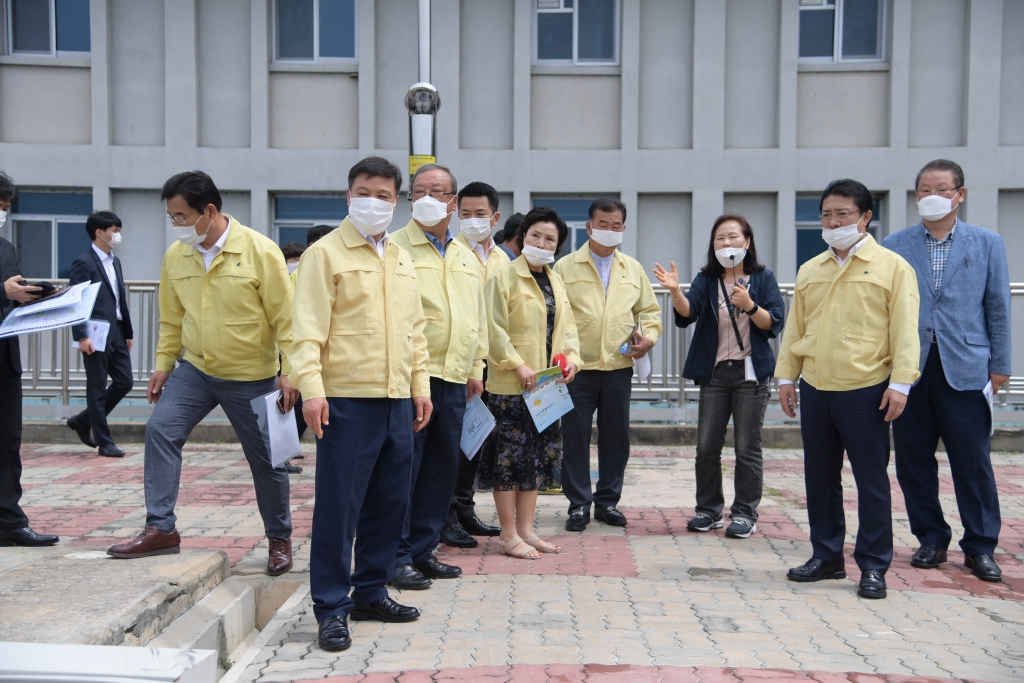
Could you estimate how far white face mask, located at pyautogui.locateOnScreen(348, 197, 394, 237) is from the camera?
420 centimetres

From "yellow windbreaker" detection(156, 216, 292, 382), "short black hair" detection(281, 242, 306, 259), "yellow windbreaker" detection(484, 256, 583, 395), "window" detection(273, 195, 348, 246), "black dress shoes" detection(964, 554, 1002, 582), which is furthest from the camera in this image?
"window" detection(273, 195, 348, 246)

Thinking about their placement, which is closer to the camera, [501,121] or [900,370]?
[900,370]

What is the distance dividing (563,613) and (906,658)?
143 cm

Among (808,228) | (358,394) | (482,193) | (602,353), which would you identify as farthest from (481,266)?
(808,228)

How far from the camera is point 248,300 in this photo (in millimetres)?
4953

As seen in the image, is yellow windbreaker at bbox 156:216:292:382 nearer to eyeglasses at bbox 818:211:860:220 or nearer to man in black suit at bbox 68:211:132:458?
eyeglasses at bbox 818:211:860:220

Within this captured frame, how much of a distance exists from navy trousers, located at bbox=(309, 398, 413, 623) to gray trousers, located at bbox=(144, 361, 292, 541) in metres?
1.08

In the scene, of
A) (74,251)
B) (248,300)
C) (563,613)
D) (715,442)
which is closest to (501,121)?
(74,251)

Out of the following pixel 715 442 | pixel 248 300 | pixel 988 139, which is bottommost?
pixel 715 442

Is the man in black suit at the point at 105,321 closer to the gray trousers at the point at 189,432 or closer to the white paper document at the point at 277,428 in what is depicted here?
the gray trousers at the point at 189,432

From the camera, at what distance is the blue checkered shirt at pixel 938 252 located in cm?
558

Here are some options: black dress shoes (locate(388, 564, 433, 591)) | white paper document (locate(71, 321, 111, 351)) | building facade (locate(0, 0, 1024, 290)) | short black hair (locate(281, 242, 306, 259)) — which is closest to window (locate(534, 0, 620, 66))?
building facade (locate(0, 0, 1024, 290))

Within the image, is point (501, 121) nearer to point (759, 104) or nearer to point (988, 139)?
point (759, 104)

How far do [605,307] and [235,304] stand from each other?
2.58m
